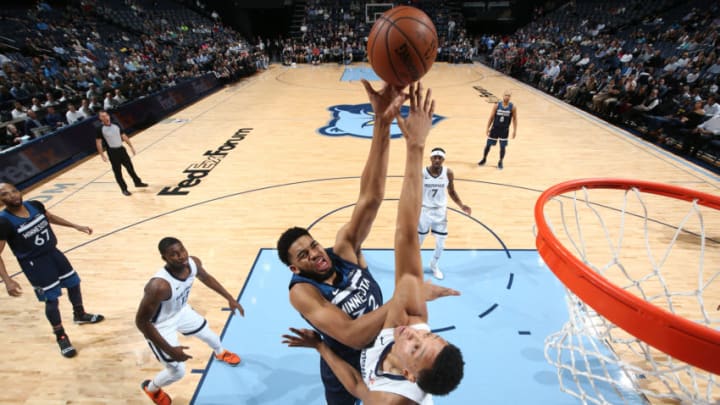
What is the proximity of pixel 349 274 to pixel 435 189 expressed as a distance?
256 cm

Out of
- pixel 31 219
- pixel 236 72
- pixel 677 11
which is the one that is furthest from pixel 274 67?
pixel 31 219

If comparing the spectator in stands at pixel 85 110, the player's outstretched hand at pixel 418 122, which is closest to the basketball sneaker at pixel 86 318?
the player's outstretched hand at pixel 418 122

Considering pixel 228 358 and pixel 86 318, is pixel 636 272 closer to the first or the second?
pixel 228 358

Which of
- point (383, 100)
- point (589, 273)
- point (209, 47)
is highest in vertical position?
point (209, 47)

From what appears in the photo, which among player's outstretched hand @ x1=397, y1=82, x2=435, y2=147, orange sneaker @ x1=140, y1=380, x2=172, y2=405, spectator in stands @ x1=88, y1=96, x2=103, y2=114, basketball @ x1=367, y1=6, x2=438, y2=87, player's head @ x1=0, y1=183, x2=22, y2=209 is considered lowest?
orange sneaker @ x1=140, y1=380, x2=172, y2=405

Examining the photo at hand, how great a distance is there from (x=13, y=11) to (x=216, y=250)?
64.3 feet

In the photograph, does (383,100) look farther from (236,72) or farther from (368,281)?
(236,72)

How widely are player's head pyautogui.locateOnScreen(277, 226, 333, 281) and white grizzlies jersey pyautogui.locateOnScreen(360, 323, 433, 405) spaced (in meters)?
0.45

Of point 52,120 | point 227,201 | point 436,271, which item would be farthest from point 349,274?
point 52,120

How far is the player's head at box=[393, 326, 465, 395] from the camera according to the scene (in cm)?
149

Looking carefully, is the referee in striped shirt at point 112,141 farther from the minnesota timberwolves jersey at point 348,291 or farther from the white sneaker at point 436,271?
the minnesota timberwolves jersey at point 348,291

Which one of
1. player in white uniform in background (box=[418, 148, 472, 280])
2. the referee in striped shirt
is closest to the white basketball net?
player in white uniform in background (box=[418, 148, 472, 280])

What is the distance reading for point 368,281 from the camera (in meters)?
2.14

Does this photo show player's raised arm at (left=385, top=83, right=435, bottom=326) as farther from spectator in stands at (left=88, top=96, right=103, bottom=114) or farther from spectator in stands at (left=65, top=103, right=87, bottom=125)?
spectator in stands at (left=88, top=96, right=103, bottom=114)
